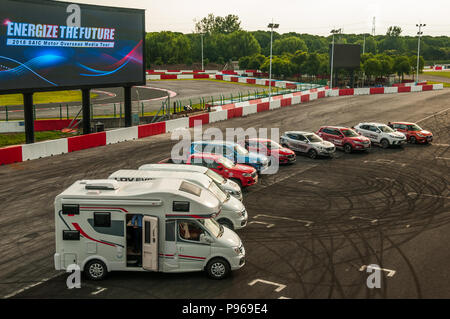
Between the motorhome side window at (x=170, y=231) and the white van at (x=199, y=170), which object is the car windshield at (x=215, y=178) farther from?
the motorhome side window at (x=170, y=231)

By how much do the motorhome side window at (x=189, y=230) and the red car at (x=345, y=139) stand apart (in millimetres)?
21439

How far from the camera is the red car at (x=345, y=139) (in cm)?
3328

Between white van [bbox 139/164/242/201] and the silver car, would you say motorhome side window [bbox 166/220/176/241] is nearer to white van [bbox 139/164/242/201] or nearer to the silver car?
white van [bbox 139/164/242/201]

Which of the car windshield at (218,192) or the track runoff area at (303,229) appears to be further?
the car windshield at (218,192)

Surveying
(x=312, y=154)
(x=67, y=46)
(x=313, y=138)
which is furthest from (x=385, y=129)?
(x=67, y=46)

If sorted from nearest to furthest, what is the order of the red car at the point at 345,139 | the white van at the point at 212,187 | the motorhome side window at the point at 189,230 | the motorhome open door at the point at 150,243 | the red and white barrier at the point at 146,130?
the motorhome open door at the point at 150,243 < the motorhome side window at the point at 189,230 < the white van at the point at 212,187 < the red and white barrier at the point at 146,130 < the red car at the point at 345,139

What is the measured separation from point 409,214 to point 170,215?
11.1m

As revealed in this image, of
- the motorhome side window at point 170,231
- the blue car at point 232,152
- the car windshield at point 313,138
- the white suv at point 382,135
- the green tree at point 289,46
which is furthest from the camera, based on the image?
the green tree at point 289,46

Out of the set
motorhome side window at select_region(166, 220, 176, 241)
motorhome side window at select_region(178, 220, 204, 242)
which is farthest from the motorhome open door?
motorhome side window at select_region(178, 220, 204, 242)

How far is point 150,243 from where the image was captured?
1366 cm

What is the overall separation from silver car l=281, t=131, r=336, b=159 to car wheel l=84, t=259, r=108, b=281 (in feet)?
65.6

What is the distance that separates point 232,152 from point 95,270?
43.8 feet

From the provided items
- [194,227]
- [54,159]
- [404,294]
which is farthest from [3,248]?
[54,159]

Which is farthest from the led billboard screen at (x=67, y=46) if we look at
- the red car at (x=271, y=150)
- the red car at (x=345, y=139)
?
the red car at (x=345, y=139)
